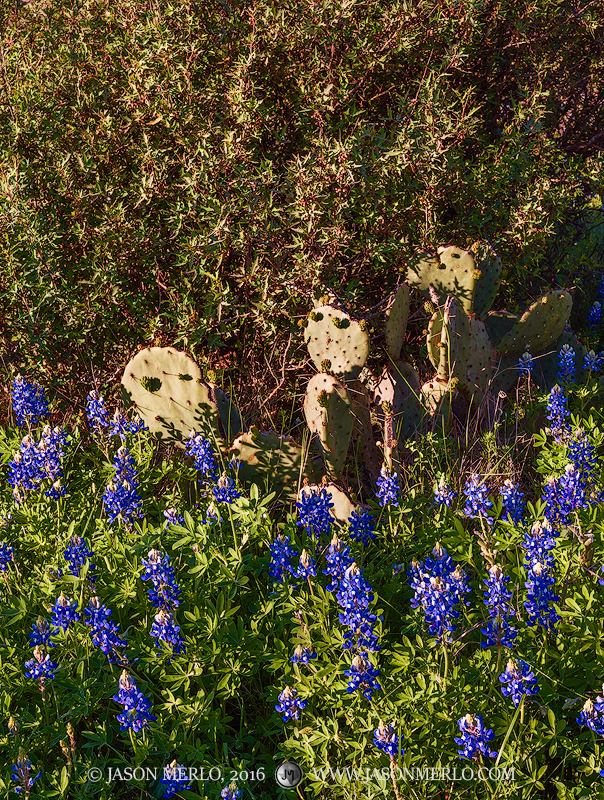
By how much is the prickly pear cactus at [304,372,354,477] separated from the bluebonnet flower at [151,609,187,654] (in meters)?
1.14

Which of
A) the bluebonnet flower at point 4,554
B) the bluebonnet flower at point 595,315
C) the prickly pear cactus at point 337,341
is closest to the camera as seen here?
the bluebonnet flower at point 4,554

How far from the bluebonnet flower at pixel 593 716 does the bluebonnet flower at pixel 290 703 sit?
2.79ft

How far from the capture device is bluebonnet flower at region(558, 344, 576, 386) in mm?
3795

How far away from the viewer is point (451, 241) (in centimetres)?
434

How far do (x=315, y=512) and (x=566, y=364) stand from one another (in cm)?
188

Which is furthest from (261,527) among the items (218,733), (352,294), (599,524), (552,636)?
(352,294)

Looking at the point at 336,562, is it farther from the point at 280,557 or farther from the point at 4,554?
the point at 4,554

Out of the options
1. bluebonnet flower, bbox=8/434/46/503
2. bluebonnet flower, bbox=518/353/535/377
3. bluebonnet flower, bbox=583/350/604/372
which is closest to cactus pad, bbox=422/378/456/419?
bluebonnet flower, bbox=518/353/535/377

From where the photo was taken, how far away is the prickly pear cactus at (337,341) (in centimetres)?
341

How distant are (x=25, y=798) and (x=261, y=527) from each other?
122 cm

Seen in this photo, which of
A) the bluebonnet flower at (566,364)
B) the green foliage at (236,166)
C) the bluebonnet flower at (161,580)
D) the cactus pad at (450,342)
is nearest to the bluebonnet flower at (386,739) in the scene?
the bluebonnet flower at (161,580)

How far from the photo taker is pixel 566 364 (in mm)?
3807

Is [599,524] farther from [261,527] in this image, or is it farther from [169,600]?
[169,600]

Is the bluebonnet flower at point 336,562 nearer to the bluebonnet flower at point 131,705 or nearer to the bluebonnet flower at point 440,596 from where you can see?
the bluebonnet flower at point 440,596
